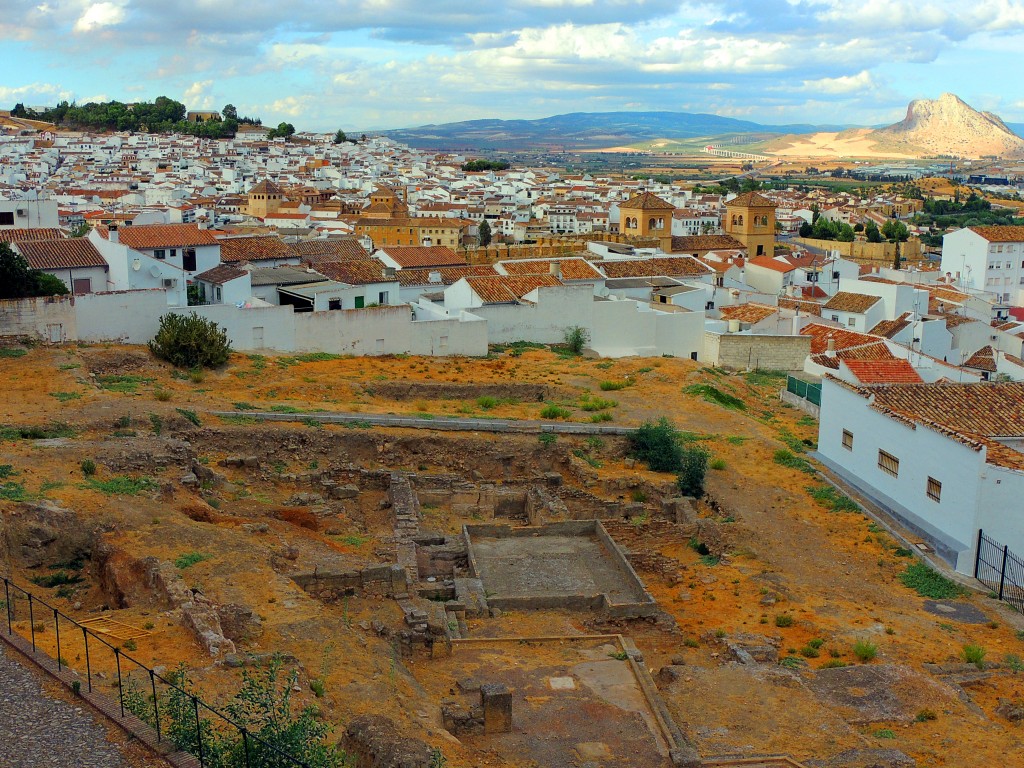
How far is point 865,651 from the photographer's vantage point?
15062 millimetres

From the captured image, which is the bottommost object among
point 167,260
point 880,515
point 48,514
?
point 880,515

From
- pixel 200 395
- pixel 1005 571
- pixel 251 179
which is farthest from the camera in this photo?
pixel 251 179

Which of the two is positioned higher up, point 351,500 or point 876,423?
point 876,423

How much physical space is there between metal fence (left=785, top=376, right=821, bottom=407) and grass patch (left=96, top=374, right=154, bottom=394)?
18961 millimetres

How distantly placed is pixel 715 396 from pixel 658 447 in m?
6.97

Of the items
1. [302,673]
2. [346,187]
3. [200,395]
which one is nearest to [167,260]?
[200,395]

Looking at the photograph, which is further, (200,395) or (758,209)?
(758,209)

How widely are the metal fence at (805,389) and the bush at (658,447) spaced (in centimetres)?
787

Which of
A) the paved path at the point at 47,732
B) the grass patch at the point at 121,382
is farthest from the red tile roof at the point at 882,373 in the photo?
the paved path at the point at 47,732

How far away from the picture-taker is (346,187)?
136 meters

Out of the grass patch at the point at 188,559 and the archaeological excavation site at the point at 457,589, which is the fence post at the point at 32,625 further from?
the grass patch at the point at 188,559

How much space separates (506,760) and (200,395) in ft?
54.7

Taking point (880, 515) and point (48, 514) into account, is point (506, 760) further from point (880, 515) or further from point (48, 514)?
point (880, 515)

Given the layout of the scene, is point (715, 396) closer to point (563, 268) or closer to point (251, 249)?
point (563, 268)
